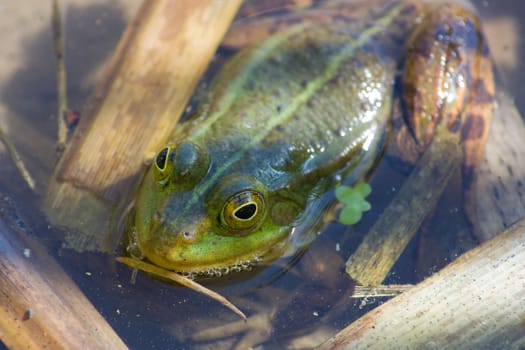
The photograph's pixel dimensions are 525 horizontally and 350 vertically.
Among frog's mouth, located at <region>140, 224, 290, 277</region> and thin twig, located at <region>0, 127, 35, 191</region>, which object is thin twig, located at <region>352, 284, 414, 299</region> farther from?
thin twig, located at <region>0, 127, 35, 191</region>

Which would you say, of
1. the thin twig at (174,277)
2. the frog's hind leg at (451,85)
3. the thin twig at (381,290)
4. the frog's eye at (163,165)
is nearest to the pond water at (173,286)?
the thin twig at (381,290)

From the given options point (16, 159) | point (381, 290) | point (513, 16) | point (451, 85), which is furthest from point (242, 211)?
point (513, 16)

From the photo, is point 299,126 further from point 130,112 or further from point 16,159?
point 16,159

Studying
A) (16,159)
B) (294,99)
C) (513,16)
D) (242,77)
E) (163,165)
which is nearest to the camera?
(163,165)

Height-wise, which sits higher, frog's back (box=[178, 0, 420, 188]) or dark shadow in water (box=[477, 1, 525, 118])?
dark shadow in water (box=[477, 1, 525, 118])

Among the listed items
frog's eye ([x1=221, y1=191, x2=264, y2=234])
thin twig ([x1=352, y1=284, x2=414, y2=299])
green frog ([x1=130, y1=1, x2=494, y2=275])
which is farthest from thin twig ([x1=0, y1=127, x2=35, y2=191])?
thin twig ([x1=352, y1=284, x2=414, y2=299])

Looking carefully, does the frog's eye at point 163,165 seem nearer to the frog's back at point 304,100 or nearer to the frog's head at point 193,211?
the frog's head at point 193,211

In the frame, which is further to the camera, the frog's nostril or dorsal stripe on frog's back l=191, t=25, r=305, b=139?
dorsal stripe on frog's back l=191, t=25, r=305, b=139

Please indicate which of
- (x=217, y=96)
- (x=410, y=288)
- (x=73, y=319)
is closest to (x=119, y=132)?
(x=217, y=96)
